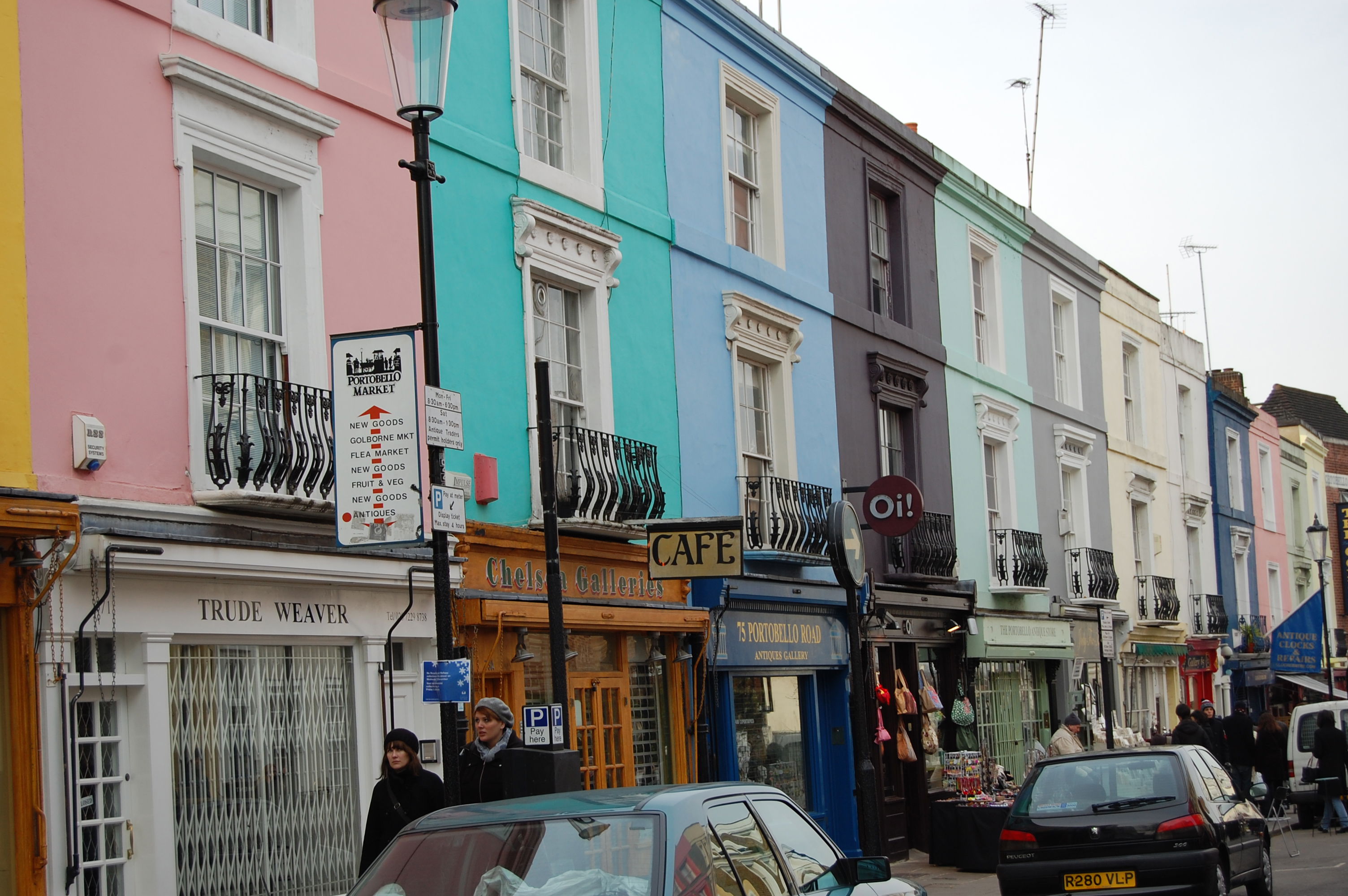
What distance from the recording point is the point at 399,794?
31.2 feet

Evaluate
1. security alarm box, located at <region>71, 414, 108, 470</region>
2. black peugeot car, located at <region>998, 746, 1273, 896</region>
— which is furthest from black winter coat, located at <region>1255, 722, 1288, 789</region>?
security alarm box, located at <region>71, 414, 108, 470</region>

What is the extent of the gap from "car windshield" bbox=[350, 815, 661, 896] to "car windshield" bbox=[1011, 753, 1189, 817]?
7058 mm

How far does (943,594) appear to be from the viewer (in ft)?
71.3

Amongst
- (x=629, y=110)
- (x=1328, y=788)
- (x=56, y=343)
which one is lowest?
(x=1328, y=788)

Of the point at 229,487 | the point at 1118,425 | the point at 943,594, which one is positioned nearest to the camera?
the point at 229,487

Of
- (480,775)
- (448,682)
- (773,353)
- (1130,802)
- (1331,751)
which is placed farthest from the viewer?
(1331,751)

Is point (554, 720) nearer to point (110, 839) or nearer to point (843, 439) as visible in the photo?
point (110, 839)

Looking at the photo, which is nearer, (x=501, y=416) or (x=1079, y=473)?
(x=501, y=416)

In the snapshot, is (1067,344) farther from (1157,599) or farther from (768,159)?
(768,159)

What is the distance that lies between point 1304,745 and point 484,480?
16818 mm

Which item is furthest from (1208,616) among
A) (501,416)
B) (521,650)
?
(501,416)

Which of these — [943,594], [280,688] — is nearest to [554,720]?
[280,688]

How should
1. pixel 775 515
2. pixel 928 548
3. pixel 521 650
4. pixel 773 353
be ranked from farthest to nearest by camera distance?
pixel 928 548 → pixel 773 353 → pixel 775 515 → pixel 521 650

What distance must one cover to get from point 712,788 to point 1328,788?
18267mm
